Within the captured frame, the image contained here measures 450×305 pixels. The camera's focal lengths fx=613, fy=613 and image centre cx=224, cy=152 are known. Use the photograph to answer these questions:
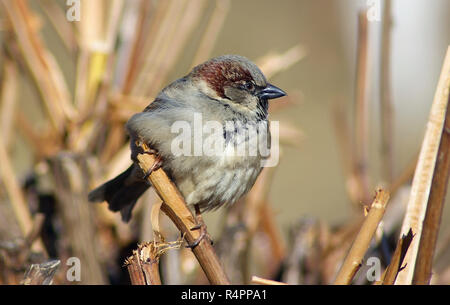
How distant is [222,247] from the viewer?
2.30 metres

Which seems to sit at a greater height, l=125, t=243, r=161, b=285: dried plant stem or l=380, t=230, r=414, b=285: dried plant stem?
l=380, t=230, r=414, b=285: dried plant stem

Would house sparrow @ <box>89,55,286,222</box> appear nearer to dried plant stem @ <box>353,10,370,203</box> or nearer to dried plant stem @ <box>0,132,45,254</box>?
dried plant stem @ <box>0,132,45,254</box>

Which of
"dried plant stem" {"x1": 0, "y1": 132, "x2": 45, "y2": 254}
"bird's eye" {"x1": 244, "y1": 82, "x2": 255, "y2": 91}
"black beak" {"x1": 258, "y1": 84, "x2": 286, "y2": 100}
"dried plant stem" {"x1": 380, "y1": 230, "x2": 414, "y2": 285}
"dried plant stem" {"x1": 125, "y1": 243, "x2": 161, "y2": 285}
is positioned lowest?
"dried plant stem" {"x1": 0, "y1": 132, "x2": 45, "y2": 254}

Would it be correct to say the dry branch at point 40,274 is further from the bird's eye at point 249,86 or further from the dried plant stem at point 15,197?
the bird's eye at point 249,86

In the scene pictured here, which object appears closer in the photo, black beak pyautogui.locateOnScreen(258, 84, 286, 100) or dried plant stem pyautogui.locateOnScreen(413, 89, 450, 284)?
dried plant stem pyautogui.locateOnScreen(413, 89, 450, 284)

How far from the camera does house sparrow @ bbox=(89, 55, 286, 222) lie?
78.5 inches

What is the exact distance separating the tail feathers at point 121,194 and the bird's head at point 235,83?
0.42 m

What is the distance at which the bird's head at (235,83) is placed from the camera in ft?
7.23

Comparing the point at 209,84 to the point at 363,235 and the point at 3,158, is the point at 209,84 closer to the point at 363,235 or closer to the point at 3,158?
the point at 3,158

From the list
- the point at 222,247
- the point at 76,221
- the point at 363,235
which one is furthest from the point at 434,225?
the point at 76,221

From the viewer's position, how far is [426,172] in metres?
1.55

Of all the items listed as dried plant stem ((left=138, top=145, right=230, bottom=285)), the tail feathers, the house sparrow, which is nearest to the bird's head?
the house sparrow
